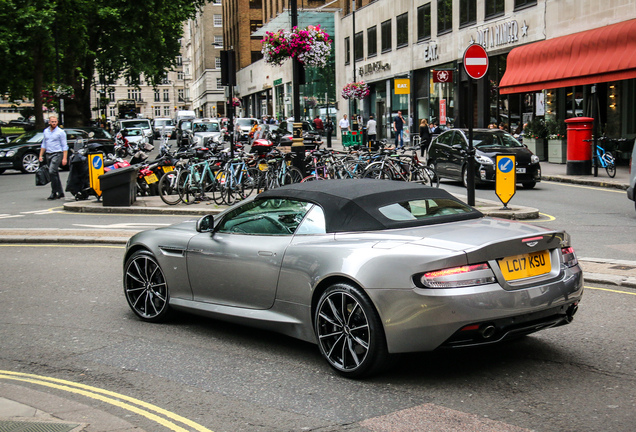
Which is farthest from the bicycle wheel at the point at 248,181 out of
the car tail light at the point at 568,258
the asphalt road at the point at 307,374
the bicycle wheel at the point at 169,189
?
the car tail light at the point at 568,258

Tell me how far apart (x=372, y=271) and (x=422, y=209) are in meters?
0.92

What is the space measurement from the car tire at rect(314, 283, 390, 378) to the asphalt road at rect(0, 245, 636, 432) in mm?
127

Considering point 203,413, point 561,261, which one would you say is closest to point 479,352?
point 561,261

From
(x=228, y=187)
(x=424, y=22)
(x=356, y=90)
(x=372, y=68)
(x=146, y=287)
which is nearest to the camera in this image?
(x=146, y=287)

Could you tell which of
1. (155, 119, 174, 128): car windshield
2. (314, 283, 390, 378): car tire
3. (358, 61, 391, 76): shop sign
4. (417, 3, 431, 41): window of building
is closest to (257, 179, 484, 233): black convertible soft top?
(314, 283, 390, 378): car tire

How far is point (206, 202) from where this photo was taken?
16.4 m

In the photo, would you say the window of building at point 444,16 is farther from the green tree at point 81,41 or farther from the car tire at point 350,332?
the car tire at point 350,332

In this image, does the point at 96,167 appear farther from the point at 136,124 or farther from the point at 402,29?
the point at 136,124

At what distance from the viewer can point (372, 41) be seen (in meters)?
46.8

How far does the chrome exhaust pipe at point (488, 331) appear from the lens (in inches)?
180

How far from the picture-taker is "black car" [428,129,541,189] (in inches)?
741

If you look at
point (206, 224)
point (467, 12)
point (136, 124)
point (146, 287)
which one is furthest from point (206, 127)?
point (206, 224)

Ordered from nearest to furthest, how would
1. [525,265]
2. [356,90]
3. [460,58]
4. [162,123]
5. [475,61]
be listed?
[525,265], [475,61], [460,58], [356,90], [162,123]

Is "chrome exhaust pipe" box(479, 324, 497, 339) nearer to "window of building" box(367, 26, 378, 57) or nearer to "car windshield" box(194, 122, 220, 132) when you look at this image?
"car windshield" box(194, 122, 220, 132)
